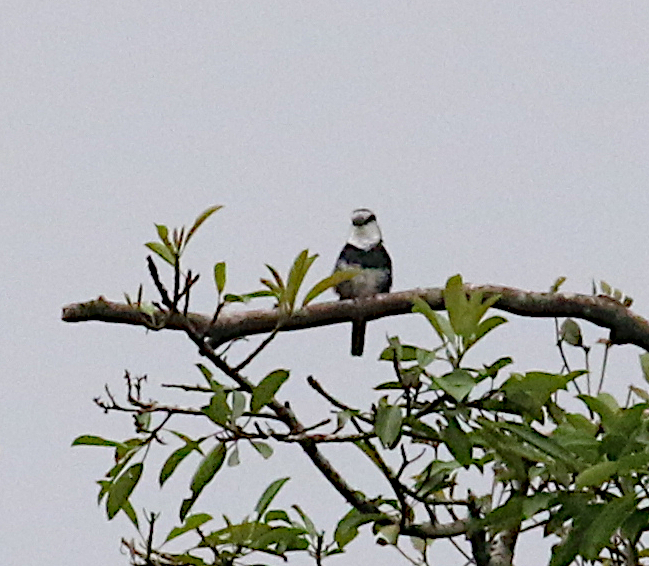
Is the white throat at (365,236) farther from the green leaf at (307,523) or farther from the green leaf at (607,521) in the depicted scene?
the green leaf at (607,521)

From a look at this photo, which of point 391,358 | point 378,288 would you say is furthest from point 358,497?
point 378,288

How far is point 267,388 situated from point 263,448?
0.20 ft

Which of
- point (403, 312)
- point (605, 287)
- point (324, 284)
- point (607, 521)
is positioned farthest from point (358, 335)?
point (607, 521)

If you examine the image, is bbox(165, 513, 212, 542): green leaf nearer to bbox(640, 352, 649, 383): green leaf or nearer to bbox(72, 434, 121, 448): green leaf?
bbox(72, 434, 121, 448): green leaf

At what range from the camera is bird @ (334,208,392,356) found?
9.30 ft

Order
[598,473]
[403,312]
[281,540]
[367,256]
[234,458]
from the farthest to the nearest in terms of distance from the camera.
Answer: [367,256], [403,312], [281,540], [234,458], [598,473]

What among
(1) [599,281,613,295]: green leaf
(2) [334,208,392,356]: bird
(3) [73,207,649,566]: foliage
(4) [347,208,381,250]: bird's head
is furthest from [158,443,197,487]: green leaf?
(4) [347,208,381,250]: bird's head

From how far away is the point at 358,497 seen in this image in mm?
1227

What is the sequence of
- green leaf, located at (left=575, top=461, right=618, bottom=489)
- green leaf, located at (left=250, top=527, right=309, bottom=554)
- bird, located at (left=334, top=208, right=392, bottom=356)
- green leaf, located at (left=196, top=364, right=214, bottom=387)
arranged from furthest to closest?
bird, located at (left=334, top=208, right=392, bottom=356)
green leaf, located at (left=250, top=527, right=309, bottom=554)
green leaf, located at (left=196, top=364, right=214, bottom=387)
green leaf, located at (left=575, top=461, right=618, bottom=489)

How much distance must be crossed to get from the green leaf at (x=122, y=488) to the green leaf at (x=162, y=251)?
0.69 ft

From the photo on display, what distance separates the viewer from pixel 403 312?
5.07 ft

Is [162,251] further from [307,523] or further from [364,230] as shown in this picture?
[364,230]

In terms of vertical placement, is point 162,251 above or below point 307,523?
above

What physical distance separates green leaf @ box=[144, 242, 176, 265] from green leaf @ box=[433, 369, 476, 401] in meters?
0.27
